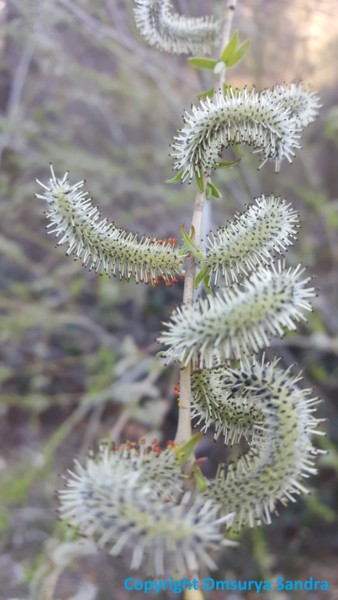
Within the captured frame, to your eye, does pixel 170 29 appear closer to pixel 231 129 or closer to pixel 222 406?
pixel 231 129

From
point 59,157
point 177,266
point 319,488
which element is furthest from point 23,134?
point 177,266

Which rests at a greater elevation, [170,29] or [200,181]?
[170,29]

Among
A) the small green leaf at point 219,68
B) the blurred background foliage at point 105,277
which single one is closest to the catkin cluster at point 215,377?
the small green leaf at point 219,68

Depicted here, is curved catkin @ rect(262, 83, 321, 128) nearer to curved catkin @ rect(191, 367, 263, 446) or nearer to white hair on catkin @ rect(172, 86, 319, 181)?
white hair on catkin @ rect(172, 86, 319, 181)

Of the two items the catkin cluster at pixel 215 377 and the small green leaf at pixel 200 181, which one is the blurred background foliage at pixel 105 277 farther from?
the small green leaf at pixel 200 181

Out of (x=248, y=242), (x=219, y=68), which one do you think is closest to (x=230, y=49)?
(x=219, y=68)

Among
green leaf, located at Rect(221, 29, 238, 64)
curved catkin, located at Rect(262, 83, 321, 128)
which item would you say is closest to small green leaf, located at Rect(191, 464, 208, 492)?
curved catkin, located at Rect(262, 83, 321, 128)
